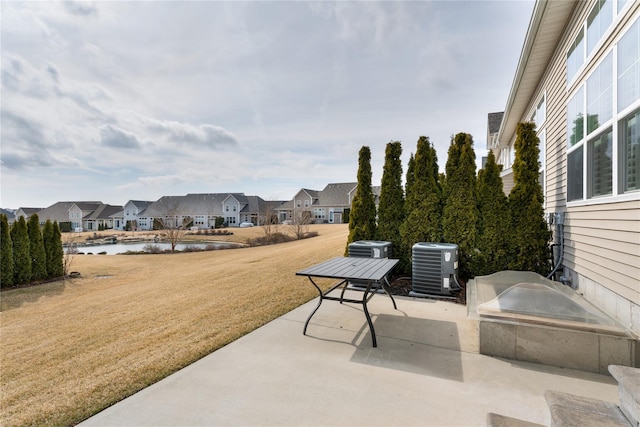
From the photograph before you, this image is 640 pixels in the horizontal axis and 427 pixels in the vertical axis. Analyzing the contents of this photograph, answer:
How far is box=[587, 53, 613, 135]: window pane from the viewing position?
3.46 metres

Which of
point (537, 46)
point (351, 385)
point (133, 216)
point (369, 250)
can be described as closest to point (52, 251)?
point (369, 250)

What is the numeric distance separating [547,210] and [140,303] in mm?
9219

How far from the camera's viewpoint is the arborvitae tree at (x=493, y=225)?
19.3 ft

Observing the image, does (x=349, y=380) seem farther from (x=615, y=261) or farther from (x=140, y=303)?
(x=140, y=303)

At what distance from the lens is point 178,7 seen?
681 centimetres

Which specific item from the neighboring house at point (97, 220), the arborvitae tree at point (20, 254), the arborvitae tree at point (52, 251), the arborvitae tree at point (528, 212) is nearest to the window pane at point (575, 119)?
the arborvitae tree at point (528, 212)

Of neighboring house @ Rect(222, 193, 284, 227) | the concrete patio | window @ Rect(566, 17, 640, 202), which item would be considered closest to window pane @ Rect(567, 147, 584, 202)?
window @ Rect(566, 17, 640, 202)

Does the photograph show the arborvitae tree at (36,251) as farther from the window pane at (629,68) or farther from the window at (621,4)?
the window at (621,4)

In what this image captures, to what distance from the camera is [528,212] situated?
224 inches

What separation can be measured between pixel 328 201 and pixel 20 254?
1320 inches

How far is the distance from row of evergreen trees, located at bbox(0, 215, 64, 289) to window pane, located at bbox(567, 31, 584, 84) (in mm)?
15859

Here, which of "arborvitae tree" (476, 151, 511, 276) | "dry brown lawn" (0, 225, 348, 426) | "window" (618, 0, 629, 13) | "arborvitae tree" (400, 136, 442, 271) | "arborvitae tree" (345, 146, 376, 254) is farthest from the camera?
"arborvitae tree" (345, 146, 376, 254)

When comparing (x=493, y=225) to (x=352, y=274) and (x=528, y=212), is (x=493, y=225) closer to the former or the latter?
(x=528, y=212)

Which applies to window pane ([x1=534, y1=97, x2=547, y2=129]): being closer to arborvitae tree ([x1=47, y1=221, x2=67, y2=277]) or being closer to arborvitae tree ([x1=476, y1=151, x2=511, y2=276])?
arborvitae tree ([x1=476, y1=151, x2=511, y2=276])
